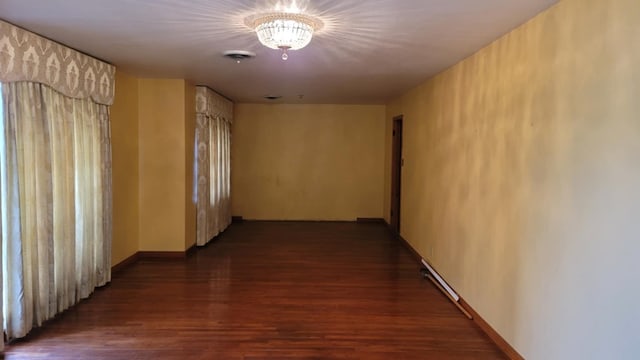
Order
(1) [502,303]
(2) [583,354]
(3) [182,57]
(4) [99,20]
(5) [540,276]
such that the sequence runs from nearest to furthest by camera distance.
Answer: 1. (2) [583,354]
2. (5) [540,276]
3. (4) [99,20]
4. (1) [502,303]
5. (3) [182,57]

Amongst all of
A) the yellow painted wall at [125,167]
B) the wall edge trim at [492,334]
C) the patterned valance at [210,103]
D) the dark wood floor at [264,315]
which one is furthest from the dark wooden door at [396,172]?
the yellow painted wall at [125,167]

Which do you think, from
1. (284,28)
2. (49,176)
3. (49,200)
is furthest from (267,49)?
(49,200)

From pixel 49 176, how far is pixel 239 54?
5.91ft

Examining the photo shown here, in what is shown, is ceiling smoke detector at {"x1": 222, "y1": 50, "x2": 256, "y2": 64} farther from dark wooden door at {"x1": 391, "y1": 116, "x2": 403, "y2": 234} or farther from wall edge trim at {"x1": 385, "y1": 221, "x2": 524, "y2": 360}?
dark wooden door at {"x1": 391, "y1": 116, "x2": 403, "y2": 234}

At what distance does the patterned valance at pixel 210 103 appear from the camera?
6000 millimetres

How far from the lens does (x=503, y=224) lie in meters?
3.16

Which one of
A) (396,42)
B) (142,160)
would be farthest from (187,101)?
(396,42)

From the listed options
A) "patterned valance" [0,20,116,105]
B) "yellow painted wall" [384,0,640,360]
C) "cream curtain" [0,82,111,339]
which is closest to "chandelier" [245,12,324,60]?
"yellow painted wall" [384,0,640,360]

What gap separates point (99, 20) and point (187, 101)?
2742 millimetres

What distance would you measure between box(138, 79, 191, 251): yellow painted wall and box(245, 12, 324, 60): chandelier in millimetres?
2991

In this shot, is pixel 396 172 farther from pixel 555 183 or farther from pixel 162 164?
pixel 555 183

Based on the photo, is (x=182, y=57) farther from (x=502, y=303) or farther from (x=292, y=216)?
(x=292, y=216)

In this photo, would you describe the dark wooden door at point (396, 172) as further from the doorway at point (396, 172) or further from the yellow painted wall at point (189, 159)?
the yellow painted wall at point (189, 159)

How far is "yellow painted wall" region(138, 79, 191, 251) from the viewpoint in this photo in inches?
215
